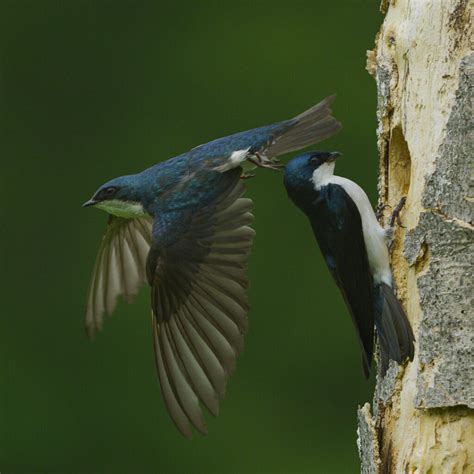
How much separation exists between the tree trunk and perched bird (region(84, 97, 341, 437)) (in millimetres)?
367

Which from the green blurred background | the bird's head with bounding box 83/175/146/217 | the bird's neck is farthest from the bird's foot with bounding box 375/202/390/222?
the green blurred background

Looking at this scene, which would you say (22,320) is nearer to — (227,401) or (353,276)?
(227,401)

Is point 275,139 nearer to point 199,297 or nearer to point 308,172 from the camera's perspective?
point 308,172

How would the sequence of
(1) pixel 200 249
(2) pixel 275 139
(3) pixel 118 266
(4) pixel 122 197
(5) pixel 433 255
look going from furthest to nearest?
(3) pixel 118 266 < (4) pixel 122 197 < (2) pixel 275 139 < (1) pixel 200 249 < (5) pixel 433 255

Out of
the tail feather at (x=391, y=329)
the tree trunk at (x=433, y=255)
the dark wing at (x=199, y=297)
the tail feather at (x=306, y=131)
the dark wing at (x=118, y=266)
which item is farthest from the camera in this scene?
the dark wing at (x=118, y=266)

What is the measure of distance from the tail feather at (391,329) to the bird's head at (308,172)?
0.96ft

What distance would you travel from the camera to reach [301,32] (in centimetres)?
700

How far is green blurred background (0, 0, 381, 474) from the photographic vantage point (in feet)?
21.4

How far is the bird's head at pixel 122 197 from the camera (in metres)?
3.45

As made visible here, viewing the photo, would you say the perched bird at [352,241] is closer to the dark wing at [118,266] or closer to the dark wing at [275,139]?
the dark wing at [275,139]

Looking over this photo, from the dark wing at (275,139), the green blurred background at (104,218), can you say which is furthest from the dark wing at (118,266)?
the green blurred background at (104,218)

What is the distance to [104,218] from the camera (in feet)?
22.6

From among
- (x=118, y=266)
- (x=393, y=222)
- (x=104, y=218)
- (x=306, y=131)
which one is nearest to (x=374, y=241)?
(x=393, y=222)

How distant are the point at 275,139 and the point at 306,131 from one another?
89mm
